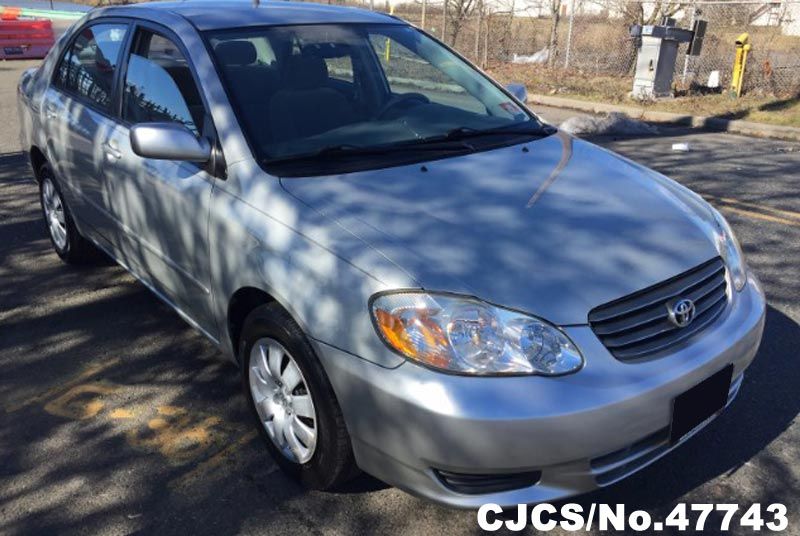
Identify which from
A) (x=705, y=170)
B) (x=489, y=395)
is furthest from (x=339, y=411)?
(x=705, y=170)

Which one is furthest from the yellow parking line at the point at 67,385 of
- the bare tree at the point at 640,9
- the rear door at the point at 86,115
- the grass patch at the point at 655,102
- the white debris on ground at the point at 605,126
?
the bare tree at the point at 640,9

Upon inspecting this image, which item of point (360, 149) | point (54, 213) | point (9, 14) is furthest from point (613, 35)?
point (9, 14)

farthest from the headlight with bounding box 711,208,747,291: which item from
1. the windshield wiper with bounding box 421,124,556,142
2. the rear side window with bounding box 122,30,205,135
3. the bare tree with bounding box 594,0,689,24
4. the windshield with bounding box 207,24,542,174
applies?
the bare tree with bounding box 594,0,689,24

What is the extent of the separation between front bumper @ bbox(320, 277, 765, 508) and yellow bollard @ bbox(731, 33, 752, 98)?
11.5 meters

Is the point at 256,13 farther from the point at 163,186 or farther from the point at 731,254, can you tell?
the point at 731,254

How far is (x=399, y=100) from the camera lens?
12.2ft

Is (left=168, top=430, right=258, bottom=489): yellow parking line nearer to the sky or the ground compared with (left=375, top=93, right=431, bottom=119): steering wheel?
nearer to the ground

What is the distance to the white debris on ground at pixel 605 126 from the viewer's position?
10.1 meters

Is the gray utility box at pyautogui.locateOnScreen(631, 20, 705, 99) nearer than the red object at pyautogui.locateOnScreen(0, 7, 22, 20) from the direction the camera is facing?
Yes

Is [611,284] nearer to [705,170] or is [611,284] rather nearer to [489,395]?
[489,395]

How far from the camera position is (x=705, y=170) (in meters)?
7.89

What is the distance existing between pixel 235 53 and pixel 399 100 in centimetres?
84

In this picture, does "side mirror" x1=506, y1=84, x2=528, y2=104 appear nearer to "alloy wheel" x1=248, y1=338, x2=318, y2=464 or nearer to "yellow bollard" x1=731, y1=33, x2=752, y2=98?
"alloy wheel" x1=248, y1=338, x2=318, y2=464

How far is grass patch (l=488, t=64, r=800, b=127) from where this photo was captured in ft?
36.8
